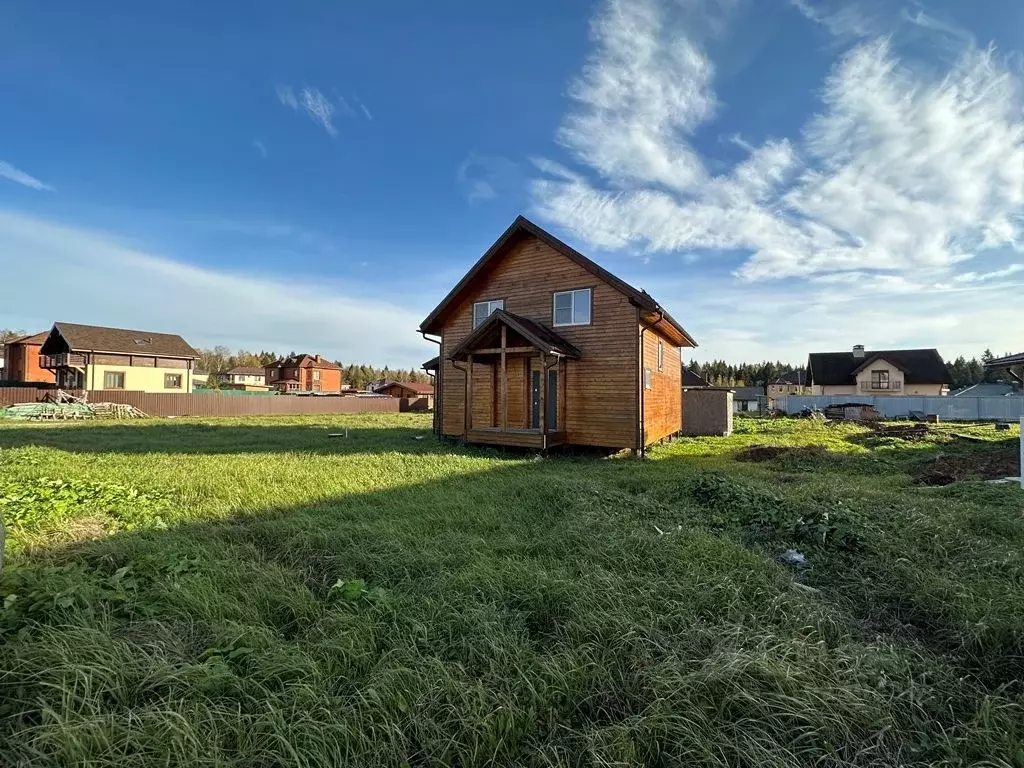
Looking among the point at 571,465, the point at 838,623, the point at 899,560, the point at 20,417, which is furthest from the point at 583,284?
the point at 20,417

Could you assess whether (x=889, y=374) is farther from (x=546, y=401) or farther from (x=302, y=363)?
(x=302, y=363)

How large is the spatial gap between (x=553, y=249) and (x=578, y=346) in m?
2.68

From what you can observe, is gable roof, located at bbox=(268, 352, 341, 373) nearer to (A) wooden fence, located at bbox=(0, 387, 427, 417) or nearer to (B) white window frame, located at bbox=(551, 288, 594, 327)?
(A) wooden fence, located at bbox=(0, 387, 427, 417)

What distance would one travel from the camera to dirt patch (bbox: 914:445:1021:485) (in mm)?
9094

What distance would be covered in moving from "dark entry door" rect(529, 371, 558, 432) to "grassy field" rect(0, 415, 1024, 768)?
6766 millimetres

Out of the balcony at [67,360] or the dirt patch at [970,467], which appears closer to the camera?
the dirt patch at [970,467]

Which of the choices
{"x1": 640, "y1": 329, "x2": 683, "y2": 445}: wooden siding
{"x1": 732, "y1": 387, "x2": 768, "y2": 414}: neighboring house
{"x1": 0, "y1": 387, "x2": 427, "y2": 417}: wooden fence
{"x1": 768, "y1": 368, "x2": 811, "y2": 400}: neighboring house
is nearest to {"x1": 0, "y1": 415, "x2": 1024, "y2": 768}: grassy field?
{"x1": 640, "y1": 329, "x2": 683, "y2": 445}: wooden siding

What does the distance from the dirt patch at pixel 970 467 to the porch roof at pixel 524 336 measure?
747cm

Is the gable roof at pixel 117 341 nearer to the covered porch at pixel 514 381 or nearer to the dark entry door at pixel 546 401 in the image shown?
the covered porch at pixel 514 381

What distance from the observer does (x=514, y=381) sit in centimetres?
1391

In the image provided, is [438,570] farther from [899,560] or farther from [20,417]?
[20,417]

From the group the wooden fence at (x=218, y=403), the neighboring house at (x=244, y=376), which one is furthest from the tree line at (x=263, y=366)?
the wooden fence at (x=218, y=403)

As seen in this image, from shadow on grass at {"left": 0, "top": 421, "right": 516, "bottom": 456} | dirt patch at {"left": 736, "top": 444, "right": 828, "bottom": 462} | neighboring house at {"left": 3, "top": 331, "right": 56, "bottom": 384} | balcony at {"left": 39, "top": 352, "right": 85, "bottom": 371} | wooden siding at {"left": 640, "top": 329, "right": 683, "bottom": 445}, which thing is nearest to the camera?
dirt patch at {"left": 736, "top": 444, "right": 828, "bottom": 462}

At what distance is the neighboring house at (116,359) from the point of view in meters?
36.2
